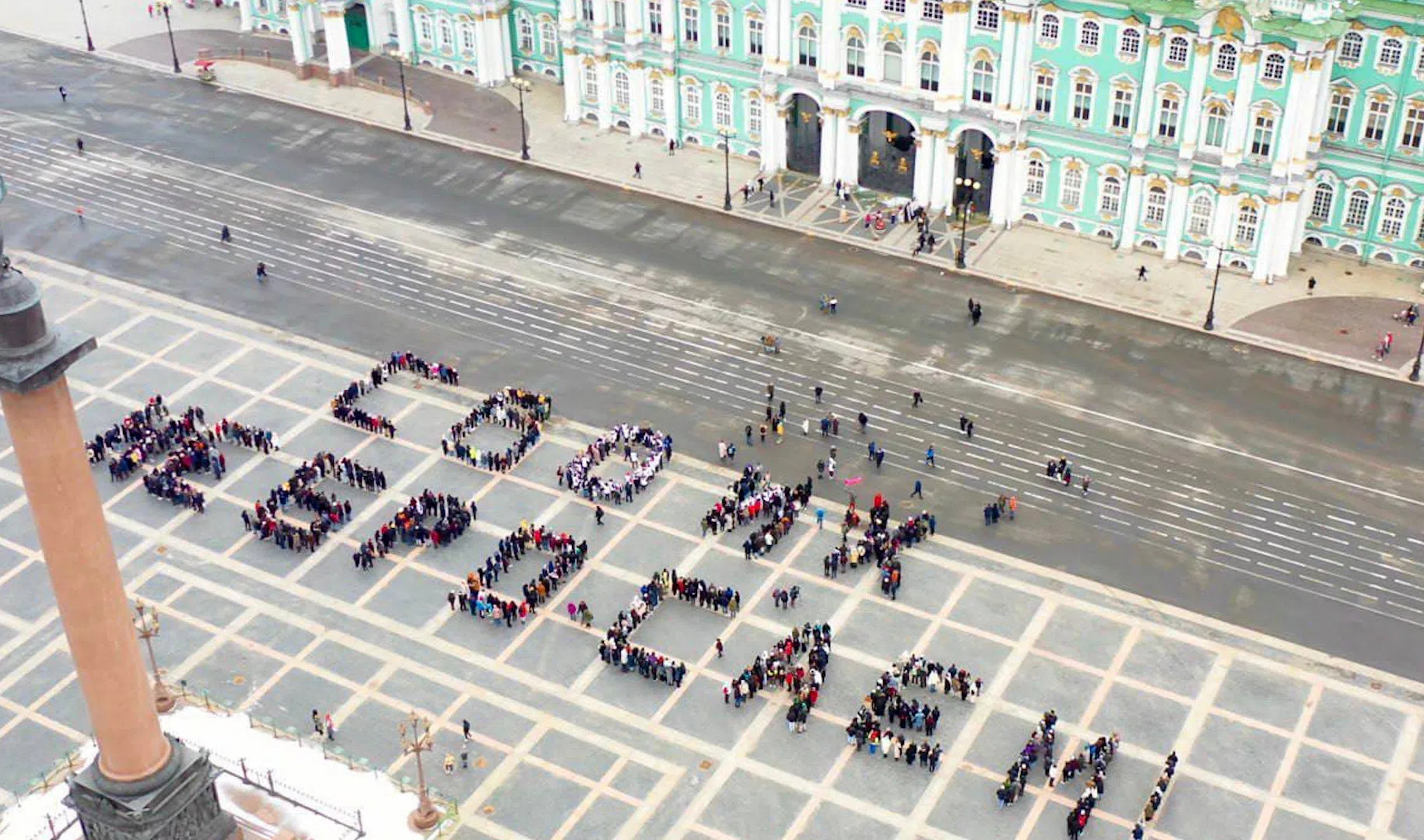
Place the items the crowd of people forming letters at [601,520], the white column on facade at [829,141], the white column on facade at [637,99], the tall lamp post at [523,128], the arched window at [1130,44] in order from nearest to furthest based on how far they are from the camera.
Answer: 1. the crowd of people forming letters at [601,520]
2. the arched window at [1130,44]
3. the white column on facade at [829,141]
4. the tall lamp post at [523,128]
5. the white column on facade at [637,99]

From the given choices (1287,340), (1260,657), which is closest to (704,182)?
(1287,340)


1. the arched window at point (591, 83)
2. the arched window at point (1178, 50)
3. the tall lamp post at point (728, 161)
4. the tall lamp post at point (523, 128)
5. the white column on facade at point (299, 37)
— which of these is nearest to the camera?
the arched window at point (1178, 50)

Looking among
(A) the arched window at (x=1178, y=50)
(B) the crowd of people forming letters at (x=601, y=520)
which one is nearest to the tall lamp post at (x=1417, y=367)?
(A) the arched window at (x=1178, y=50)

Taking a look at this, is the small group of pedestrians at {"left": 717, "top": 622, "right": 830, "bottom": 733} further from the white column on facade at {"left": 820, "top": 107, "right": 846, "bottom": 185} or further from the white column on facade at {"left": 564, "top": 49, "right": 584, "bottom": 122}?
the white column on facade at {"left": 564, "top": 49, "right": 584, "bottom": 122}

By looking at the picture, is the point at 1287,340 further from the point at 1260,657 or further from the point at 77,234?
the point at 77,234

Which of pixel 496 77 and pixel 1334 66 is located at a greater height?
pixel 1334 66

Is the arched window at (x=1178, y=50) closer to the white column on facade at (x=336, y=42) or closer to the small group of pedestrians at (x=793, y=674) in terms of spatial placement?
the small group of pedestrians at (x=793, y=674)

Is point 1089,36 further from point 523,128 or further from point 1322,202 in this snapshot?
point 523,128

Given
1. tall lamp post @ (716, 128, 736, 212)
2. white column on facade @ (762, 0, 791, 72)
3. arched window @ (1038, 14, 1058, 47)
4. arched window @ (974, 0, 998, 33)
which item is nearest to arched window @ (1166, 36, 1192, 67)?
arched window @ (1038, 14, 1058, 47)
